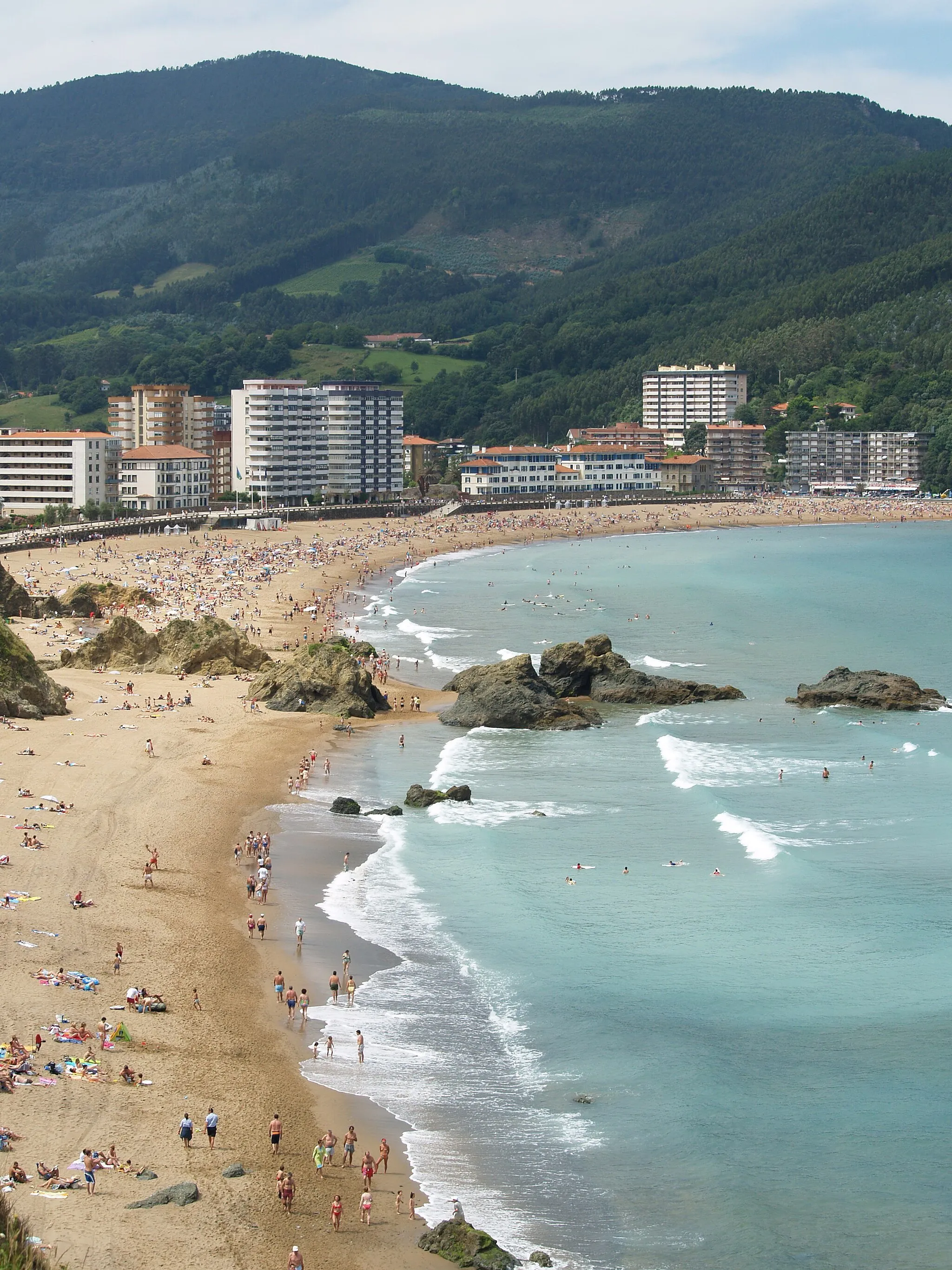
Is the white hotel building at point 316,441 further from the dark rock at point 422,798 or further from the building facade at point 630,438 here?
the dark rock at point 422,798

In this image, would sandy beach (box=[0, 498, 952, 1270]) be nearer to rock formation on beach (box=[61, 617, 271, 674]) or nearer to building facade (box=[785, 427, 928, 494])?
rock formation on beach (box=[61, 617, 271, 674])

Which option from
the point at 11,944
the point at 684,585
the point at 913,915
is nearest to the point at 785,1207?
the point at 913,915

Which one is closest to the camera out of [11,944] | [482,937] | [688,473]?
[11,944]

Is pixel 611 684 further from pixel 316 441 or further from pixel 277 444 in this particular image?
pixel 316 441

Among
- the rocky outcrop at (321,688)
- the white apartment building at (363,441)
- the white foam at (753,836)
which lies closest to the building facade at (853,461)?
the white apartment building at (363,441)

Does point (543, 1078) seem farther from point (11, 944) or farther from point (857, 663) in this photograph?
point (857, 663)

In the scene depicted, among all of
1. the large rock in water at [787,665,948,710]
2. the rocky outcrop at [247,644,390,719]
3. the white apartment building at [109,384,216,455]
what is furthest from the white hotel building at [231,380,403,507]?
the large rock in water at [787,665,948,710]
